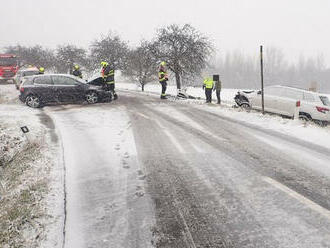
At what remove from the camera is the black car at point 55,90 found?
15.1m

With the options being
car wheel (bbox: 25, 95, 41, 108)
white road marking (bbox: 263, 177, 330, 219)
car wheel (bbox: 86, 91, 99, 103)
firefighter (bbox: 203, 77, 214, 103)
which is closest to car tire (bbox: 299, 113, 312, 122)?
firefighter (bbox: 203, 77, 214, 103)

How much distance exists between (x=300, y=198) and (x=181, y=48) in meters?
24.3

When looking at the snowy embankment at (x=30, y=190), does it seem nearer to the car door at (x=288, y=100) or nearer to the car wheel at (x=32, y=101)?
the car wheel at (x=32, y=101)

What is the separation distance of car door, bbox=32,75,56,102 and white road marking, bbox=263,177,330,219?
11.9m

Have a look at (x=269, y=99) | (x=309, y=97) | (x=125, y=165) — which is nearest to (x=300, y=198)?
(x=125, y=165)

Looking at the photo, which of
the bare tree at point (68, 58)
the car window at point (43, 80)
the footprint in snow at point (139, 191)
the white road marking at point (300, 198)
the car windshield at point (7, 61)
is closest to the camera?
the white road marking at point (300, 198)

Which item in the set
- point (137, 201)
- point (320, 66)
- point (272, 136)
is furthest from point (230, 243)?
point (320, 66)

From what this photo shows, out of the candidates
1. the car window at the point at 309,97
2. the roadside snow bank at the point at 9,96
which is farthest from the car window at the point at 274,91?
the roadside snow bank at the point at 9,96

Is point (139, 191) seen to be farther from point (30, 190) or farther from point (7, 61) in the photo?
point (7, 61)

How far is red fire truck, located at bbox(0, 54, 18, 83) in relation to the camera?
1312 inches

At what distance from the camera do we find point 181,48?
2830cm

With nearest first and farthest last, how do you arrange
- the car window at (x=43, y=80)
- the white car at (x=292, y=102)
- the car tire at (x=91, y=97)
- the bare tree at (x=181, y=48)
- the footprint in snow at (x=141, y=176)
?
the footprint in snow at (x=141, y=176) → the white car at (x=292, y=102) → the car window at (x=43, y=80) → the car tire at (x=91, y=97) → the bare tree at (x=181, y=48)

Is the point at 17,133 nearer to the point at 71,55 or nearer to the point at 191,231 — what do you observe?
the point at 191,231

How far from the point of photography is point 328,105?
43.6 feet
